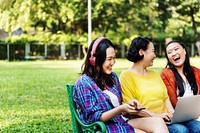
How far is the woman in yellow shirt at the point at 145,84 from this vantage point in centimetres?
409

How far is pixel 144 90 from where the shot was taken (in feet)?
13.5

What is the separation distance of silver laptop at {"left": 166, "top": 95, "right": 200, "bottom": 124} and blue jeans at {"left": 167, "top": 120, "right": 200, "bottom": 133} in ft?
0.16

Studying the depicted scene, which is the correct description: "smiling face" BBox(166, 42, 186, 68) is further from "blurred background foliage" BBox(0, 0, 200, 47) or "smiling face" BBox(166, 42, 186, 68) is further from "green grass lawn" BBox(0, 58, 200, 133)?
"blurred background foliage" BBox(0, 0, 200, 47)

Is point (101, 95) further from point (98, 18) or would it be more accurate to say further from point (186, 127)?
point (98, 18)

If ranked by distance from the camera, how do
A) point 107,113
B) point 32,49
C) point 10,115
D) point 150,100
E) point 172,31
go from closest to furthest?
point 107,113 → point 150,100 → point 10,115 → point 32,49 → point 172,31

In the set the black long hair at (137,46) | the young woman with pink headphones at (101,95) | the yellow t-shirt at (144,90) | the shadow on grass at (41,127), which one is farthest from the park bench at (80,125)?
the shadow on grass at (41,127)

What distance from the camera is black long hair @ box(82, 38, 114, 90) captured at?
370 centimetres

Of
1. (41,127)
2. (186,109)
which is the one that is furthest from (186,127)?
(41,127)

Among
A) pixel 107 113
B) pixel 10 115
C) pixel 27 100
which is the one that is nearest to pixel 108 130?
pixel 107 113

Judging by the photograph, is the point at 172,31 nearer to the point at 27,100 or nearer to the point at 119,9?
the point at 119,9

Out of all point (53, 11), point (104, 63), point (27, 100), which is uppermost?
point (53, 11)

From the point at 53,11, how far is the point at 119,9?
4939mm

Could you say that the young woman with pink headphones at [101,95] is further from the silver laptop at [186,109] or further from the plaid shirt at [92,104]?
the silver laptop at [186,109]

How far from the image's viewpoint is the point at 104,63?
3725 millimetres
